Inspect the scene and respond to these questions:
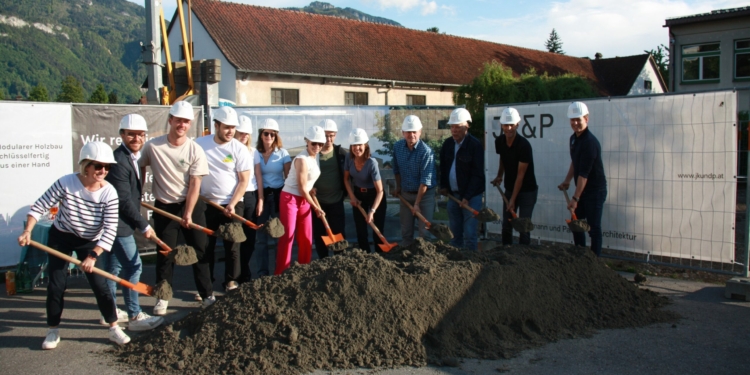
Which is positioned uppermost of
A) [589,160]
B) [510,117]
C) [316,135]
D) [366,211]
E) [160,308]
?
[510,117]

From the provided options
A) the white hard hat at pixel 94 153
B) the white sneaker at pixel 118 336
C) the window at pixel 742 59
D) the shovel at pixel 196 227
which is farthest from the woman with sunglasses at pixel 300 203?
the window at pixel 742 59

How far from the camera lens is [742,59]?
2586 centimetres

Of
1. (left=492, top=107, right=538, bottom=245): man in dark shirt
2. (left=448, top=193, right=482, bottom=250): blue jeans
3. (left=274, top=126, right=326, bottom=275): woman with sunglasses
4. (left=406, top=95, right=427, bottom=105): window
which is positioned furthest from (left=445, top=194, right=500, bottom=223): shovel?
(left=406, top=95, right=427, bottom=105): window

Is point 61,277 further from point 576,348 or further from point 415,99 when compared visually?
point 415,99

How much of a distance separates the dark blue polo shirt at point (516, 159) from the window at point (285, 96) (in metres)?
19.3

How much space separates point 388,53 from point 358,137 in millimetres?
24950

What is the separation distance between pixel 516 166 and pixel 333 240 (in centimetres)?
240

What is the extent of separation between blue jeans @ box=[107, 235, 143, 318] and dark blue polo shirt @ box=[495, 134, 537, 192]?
4.40 m

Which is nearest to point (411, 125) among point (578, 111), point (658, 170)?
point (578, 111)

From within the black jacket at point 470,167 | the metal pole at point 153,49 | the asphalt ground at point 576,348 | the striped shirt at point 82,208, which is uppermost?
the metal pole at point 153,49

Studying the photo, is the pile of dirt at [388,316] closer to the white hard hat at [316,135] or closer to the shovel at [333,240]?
the shovel at [333,240]

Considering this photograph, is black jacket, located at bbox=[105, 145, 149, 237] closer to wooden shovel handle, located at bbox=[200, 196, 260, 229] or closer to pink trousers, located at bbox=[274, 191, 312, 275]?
wooden shovel handle, located at bbox=[200, 196, 260, 229]

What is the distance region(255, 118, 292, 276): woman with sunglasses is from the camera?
7.07 meters

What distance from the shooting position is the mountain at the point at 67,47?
98.7m
